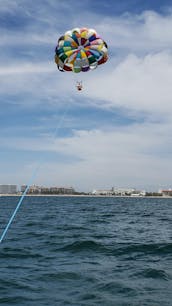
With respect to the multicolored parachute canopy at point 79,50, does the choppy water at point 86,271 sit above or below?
below

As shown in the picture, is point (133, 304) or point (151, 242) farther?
point (151, 242)

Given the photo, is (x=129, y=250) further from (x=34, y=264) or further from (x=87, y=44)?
(x=87, y=44)

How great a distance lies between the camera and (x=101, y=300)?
12.7 meters

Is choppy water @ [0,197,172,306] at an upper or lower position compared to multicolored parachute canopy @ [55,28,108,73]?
lower

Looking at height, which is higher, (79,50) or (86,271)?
(79,50)

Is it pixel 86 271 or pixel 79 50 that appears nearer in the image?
pixel 86 271

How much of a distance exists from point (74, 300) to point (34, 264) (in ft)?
17.8

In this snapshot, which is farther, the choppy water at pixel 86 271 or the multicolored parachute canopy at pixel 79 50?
the multicolored parachute canopy at pixel 79 50

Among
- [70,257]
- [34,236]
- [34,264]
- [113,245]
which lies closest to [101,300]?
[34,264]

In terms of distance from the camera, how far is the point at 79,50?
18453 mm

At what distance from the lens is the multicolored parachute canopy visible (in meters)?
18.2

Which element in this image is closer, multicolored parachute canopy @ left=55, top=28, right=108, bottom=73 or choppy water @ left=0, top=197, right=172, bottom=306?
choppy water @ left=0, top=197, right=172, bottom=306

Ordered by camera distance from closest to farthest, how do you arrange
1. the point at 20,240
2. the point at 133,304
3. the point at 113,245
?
the point at 133,304
the point at 113,245
the point at 20,240

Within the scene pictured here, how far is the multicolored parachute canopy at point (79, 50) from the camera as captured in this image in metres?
18.2
